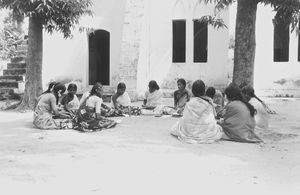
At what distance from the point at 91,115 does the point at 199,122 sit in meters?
2.70

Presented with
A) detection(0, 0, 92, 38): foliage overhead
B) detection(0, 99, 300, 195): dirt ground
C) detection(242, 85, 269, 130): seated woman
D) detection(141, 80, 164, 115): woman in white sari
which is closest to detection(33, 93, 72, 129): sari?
detection(0, 99, 300, 195): dirt ground

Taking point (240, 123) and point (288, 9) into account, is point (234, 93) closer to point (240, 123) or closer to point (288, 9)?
point (240, 123)

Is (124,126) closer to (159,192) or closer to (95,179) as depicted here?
(95,179)

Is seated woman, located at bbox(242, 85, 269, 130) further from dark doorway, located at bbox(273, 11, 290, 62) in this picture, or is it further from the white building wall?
dark doorway, located at bbox(273, 11, 290, 62)

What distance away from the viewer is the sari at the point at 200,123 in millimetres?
8719

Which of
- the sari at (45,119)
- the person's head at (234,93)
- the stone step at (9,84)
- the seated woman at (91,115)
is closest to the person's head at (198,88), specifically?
the person's head at (234,93)

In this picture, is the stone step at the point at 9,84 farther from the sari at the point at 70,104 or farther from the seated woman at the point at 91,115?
the seated woman at the point at 91,115

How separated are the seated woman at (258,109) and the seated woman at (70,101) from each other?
461 centimetres

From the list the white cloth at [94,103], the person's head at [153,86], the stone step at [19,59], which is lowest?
the white cloth at [94,103]

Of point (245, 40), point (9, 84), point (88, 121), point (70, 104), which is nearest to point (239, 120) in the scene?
point (88, 121)

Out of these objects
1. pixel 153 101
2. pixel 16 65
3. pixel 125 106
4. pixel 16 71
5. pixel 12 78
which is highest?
pixel 16 65

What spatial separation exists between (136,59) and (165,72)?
1.53 metres

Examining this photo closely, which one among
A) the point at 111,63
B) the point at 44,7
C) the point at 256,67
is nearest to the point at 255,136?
the point at 44,7

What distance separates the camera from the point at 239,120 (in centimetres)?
870
